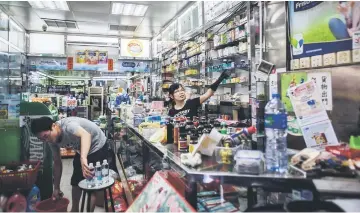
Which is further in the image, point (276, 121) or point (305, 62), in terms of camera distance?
point (305, 62)

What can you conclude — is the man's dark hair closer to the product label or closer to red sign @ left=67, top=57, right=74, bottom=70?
the product label

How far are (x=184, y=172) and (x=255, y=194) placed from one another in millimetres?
594

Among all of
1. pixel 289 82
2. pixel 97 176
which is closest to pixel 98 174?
pixel 97 176

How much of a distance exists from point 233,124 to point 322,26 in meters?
1.38

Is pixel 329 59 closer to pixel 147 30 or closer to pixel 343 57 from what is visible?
pixel 343 57

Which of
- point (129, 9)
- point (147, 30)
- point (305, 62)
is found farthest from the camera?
point (147, 30)

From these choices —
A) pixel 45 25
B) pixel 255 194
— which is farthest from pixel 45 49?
pixel 255 194

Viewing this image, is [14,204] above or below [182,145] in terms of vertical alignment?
below

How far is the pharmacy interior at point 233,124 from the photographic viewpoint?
1.51m

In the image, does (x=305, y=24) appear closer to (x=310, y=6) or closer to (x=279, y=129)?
(x=310, y=6)

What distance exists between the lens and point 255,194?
1.88m

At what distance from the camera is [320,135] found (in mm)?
2297

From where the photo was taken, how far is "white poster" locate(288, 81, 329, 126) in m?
2.28

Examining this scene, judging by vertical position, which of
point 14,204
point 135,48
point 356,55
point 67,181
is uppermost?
point 135,48
